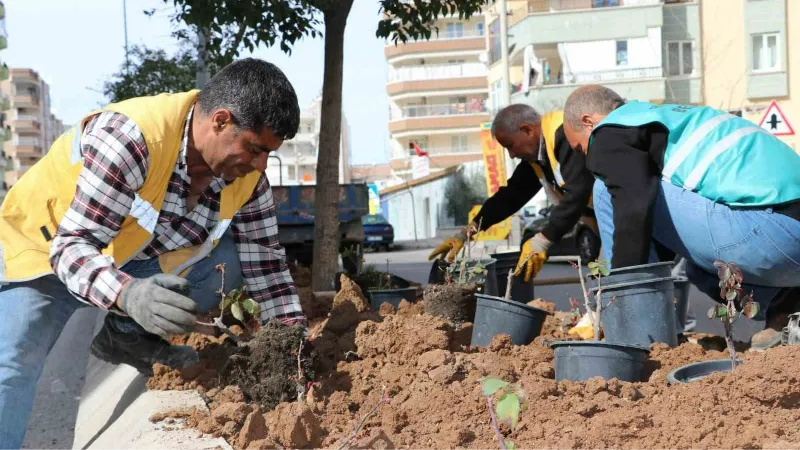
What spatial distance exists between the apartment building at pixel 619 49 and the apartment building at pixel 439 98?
42036 mm

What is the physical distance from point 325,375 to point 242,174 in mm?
881

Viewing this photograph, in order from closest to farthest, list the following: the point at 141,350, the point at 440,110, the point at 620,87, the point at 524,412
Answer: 1. the point at 524,412
2. the point at 141,350
3. the point at 620,87
4. the point at 440,110

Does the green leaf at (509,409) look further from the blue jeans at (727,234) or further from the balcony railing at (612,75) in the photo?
the balcony railing at (612,75)

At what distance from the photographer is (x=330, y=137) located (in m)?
6.80

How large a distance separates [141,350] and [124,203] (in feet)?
3.45

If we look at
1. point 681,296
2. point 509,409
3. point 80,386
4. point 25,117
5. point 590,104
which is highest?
point 25,117

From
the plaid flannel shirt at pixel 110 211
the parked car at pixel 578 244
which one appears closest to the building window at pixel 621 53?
the parked car at pixel 578 244

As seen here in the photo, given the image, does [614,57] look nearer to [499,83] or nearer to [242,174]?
[499,83]

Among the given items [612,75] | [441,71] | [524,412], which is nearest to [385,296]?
[524,412]

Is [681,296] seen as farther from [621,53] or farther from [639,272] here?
[621,53]

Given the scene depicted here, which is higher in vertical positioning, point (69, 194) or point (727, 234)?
point (69, 194)

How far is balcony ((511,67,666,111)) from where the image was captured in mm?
34438

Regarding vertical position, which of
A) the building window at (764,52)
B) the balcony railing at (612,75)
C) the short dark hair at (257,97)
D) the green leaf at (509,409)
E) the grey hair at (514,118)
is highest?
the building window at (764,52)

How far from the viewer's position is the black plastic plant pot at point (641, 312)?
3.74m
